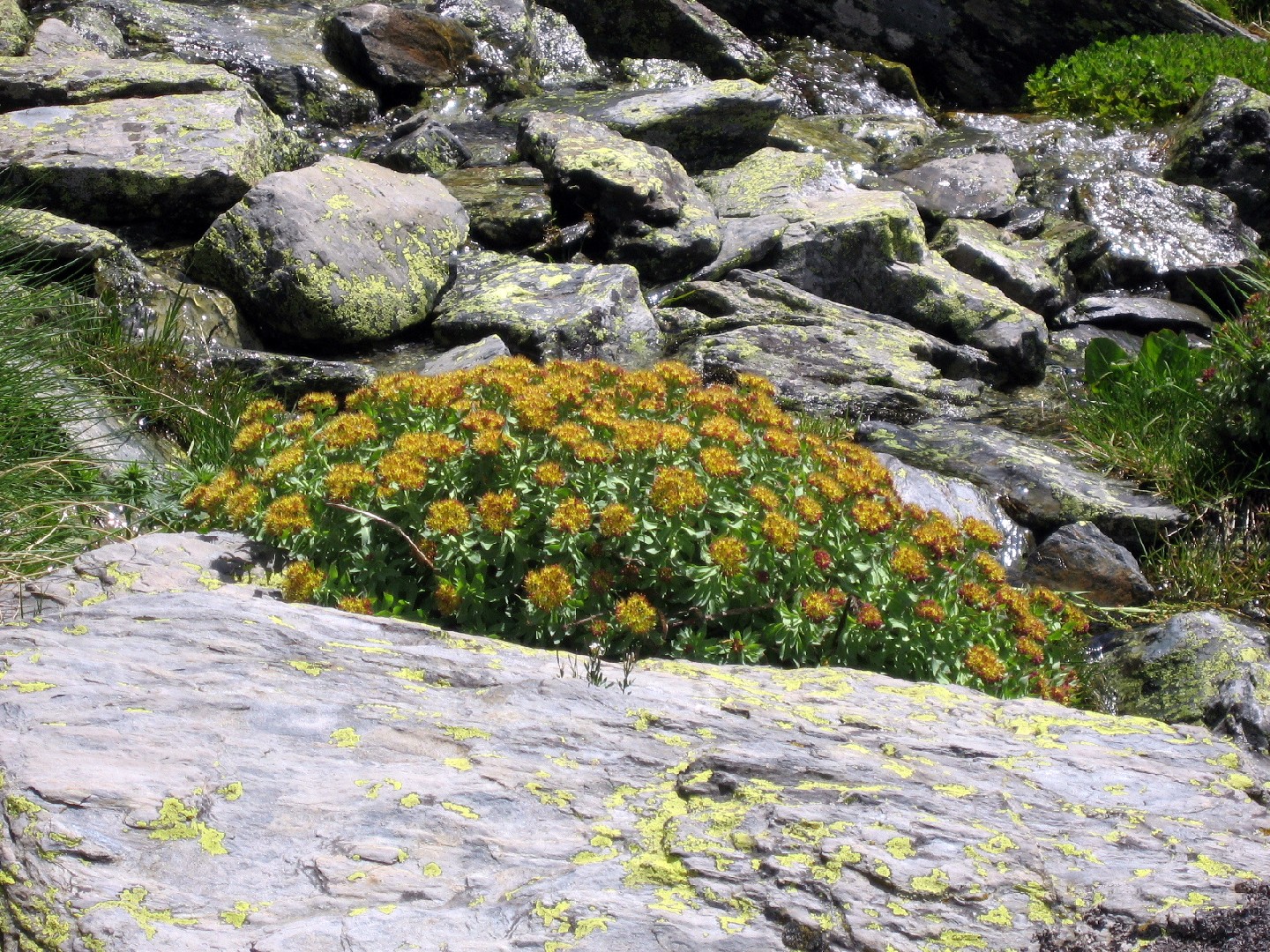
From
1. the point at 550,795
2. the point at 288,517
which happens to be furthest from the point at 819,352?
the point at 550,795

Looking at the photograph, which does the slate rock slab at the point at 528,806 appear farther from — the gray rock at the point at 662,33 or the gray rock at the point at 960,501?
the gray rock at the point at 662,33

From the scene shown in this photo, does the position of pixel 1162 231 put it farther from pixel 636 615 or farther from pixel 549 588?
pixel 549 588

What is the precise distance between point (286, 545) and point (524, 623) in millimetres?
869

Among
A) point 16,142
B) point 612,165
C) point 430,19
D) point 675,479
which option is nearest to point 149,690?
point 675,479

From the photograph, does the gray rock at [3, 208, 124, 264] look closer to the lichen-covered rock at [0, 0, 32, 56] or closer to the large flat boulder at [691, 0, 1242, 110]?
the lichen-covered rock at [0, 0, 32, 56]

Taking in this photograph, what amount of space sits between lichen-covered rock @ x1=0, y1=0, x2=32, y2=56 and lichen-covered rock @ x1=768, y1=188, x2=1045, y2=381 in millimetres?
6841

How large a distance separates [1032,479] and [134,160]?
6.21 metres

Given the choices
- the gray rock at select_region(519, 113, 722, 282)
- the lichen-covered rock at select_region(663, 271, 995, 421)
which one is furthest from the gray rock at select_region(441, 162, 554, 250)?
the lichen-covered rock at select_region(663, 271, 995, 421)

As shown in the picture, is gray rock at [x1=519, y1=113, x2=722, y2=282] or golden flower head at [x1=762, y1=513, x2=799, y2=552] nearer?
golden flower head at [x1=762, y1=513, x2=799, y2=552]

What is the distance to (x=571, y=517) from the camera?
350cm

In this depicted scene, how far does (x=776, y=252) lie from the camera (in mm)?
8883

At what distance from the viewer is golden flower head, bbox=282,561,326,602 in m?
3.35

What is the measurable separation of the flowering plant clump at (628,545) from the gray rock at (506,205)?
491cm

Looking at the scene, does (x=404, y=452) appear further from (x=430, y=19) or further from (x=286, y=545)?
(x=430, y=19)
